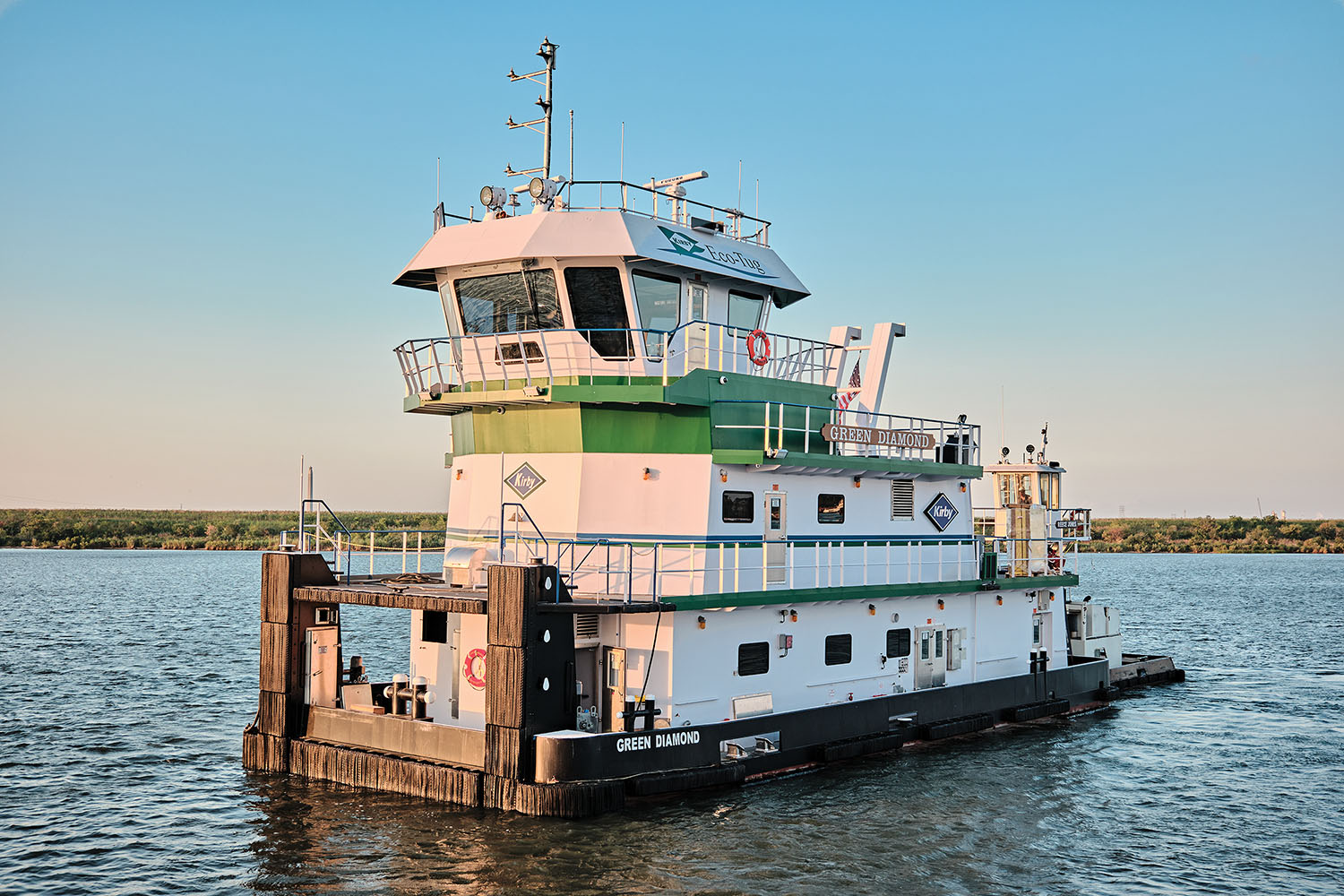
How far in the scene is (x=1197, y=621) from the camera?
51719mm

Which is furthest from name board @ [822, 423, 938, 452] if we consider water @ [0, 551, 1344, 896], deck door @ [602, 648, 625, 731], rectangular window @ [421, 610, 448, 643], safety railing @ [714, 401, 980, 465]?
rectangular window @ [421, 610, 448, 643]

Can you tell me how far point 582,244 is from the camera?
17.3 m

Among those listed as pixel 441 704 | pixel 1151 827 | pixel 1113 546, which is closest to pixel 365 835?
pixel 441 704

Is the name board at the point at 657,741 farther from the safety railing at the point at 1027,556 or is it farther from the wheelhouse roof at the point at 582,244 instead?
the safety railing at the point at 1027,556

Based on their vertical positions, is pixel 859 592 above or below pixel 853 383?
below

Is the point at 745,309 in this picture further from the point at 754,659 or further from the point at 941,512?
the point at 754,659

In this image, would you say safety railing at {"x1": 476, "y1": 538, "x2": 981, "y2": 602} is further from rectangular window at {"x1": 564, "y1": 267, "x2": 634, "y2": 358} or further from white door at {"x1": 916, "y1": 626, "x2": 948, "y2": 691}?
rectangular window at {"x1": 564, "y1": 267, "x2": 634, "y2": 358}

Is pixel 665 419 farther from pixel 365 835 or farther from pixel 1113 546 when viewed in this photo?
pixel 1113 546

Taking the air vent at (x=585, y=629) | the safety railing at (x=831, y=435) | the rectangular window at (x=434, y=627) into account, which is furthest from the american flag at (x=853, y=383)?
the rectangular window at (x=434, y=627)

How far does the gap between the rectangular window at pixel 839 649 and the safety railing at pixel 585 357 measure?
4.73 m

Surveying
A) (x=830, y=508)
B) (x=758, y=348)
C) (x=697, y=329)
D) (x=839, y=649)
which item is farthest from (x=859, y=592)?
(x=697, y=329)

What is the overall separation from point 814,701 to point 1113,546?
170 m

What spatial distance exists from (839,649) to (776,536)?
7.93ft

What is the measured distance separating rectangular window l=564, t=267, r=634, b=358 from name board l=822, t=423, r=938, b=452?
12.3ft
